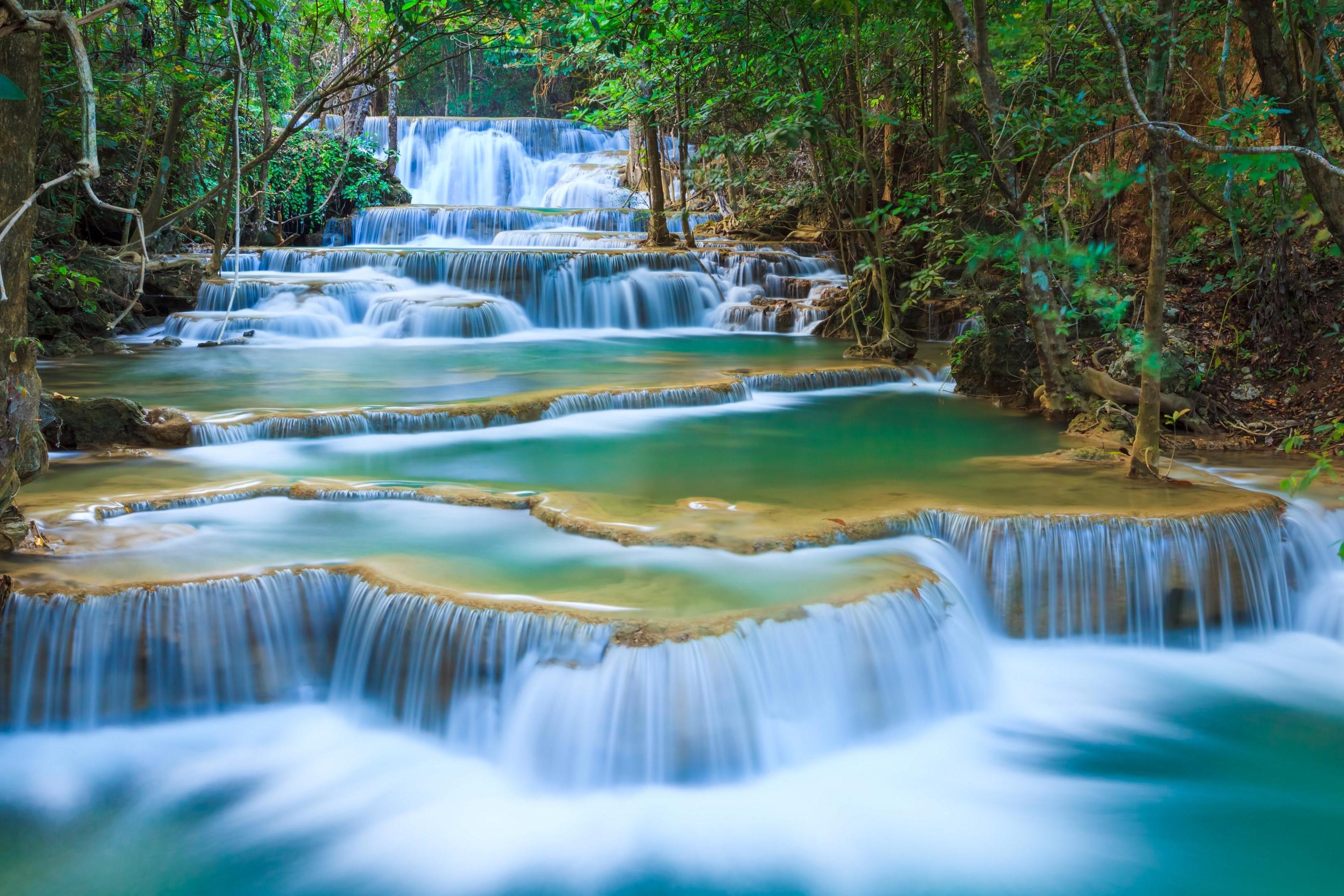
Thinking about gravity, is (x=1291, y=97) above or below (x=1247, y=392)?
above

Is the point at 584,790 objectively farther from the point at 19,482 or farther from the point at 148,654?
the point at 19,482

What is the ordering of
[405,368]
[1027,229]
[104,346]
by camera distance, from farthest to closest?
[104,346]
[405,368]
[1027,229]

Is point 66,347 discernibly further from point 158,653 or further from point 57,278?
point 158,653

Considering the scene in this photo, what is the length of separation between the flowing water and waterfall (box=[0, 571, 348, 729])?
0.5 inches

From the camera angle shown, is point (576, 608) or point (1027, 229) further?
point (1027, 229)

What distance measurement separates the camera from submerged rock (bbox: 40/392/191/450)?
689 centimetres

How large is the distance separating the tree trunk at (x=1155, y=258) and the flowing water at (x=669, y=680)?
36 cm

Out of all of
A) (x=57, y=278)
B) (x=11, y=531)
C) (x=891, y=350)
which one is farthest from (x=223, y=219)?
(x=891, y=350)

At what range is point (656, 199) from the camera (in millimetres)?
16484

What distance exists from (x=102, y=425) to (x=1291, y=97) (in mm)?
7468

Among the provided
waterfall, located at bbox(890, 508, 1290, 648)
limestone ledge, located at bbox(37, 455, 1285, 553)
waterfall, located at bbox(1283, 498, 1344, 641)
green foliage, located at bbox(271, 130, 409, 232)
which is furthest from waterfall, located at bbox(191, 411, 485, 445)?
green foliage, located at bbox(271, 130, 409, 232)

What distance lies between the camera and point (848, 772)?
4.18m

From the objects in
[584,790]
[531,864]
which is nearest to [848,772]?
[584,790]

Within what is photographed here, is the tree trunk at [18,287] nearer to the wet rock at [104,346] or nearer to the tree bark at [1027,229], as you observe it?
the tree bark at [1027,229]
